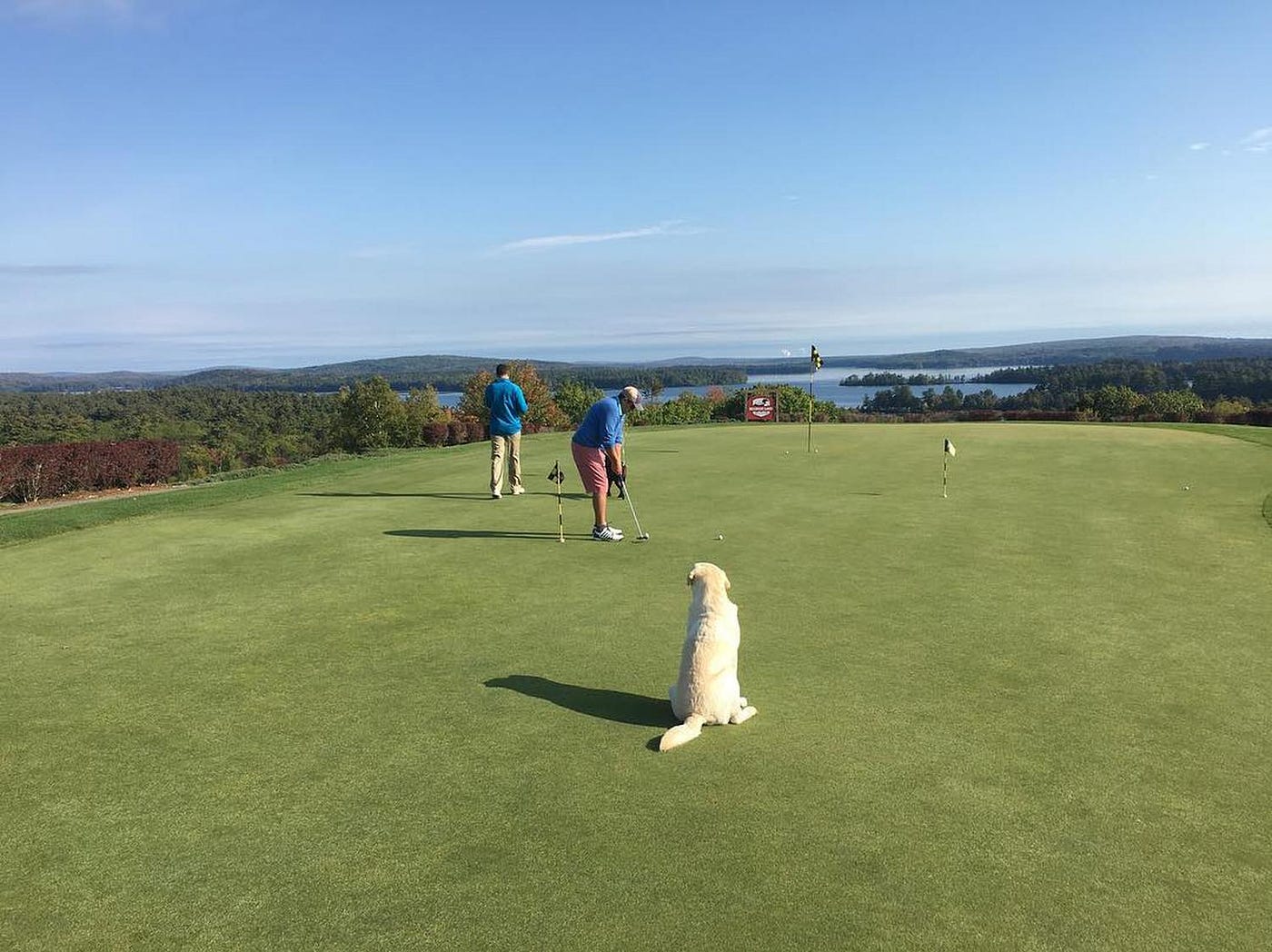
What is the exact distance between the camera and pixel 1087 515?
12.6 m

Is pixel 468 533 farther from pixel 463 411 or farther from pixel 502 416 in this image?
pixel 463 411

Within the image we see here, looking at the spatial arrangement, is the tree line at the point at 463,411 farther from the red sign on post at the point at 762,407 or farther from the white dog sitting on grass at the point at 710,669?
the white dog sitting on grass at the point at 710,669

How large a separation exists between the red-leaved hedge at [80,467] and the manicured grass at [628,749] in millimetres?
8194

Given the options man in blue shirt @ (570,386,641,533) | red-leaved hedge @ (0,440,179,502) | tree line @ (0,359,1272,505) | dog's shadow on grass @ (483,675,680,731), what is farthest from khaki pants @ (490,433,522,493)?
tree line @ (0,359,1272,505)

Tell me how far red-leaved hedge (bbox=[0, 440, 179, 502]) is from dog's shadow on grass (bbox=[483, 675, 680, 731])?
16857mm

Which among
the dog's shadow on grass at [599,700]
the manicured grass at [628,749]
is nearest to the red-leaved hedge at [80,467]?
the manicured grass at [628,749]

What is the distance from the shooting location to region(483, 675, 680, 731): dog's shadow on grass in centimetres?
566

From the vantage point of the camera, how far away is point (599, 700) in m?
5.95

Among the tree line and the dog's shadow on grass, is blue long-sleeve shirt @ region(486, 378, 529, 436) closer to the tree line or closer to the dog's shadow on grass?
the dog's shadow on grass

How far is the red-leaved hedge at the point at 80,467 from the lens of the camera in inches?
694

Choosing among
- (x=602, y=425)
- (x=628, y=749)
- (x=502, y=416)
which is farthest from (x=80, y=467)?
(x=628, y=749)

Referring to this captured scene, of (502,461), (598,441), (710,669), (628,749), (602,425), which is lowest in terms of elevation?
(628,749)

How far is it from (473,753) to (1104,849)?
360 centimetres

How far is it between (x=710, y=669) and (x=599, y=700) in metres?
1.00
